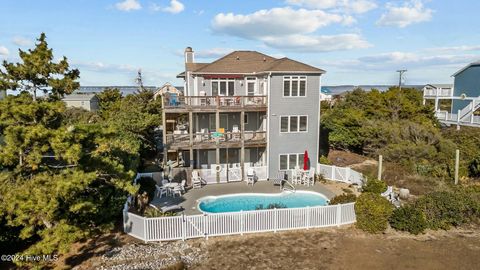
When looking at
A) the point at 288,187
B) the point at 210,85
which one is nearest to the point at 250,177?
the point at 288,187

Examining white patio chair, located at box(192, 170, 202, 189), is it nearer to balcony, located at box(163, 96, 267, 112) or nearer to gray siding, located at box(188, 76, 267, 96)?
balcony, located at box(163, 96, 267, 112)

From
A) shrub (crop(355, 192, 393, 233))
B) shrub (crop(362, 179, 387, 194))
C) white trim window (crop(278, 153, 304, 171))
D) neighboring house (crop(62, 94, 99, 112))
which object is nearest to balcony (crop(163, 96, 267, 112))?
white trim window (crop(278, 153, 304, 171))

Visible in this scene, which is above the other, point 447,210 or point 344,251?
point 447,210

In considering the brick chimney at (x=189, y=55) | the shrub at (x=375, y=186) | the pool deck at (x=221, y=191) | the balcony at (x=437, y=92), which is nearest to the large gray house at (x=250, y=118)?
the pool deck at (x=221, y=191)

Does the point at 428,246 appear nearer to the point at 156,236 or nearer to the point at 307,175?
the point at 307,175

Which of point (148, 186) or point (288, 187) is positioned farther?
point (288, 187)

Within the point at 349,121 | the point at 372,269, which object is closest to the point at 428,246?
the point at 372,269

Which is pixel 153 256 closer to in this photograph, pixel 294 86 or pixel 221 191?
pixel 221 191
